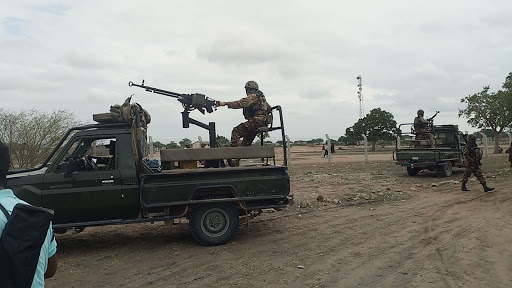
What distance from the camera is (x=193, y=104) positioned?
24.6ft

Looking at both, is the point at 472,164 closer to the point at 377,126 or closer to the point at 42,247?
the point at 42,247

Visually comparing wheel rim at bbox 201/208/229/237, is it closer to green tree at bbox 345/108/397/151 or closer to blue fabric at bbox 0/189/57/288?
blue fabric at bbox 0/189/57/288

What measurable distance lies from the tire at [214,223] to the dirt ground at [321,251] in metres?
0.15

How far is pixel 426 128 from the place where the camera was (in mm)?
17094

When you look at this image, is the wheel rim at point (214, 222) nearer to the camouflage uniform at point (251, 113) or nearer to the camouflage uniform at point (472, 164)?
the camouflage uniform at point (251, 113)

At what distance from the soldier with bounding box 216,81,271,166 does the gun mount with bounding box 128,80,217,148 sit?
0.21 metres

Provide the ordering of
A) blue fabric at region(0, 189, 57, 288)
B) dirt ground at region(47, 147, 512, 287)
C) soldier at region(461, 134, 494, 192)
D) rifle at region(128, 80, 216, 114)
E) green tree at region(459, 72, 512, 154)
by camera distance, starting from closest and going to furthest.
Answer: blue fabric at region(0, 189, 57, 288)
dirt ground at region(47, 147, 512, 287)
rifle at region(128, 80, 216, 114)
soldier at region(461, 134, 494, 192)
green tree at region(459, 72, 512, 154)

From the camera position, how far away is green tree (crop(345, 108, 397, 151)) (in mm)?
47281

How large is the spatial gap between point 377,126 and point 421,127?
3164cm

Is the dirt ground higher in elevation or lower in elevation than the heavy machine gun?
lower

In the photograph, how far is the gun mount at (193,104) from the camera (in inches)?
295

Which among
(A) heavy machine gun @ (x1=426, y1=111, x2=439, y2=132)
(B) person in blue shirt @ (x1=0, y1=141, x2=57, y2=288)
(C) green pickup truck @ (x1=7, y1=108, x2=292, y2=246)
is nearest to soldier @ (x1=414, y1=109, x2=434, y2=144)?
(A) heavy machine gun @ (x1=426, y1=111, x2=439, y2=132)

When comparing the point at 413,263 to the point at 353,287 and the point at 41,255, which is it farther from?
the point at 41,255

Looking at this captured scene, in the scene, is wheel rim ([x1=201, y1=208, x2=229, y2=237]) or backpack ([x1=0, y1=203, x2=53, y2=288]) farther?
wheel rim ([x1=201, y1=208, x2=229, y2=237])
